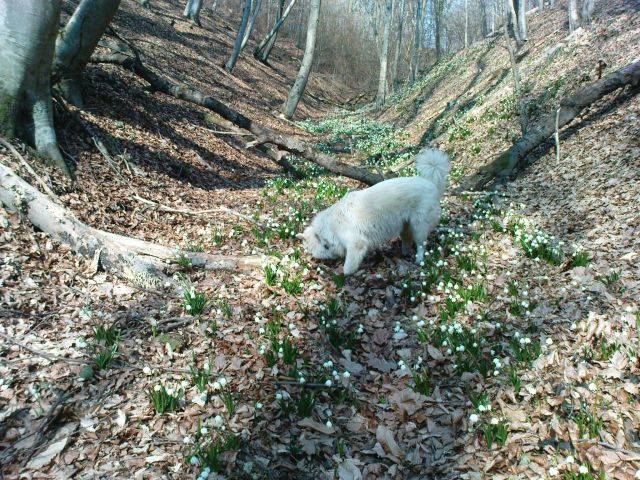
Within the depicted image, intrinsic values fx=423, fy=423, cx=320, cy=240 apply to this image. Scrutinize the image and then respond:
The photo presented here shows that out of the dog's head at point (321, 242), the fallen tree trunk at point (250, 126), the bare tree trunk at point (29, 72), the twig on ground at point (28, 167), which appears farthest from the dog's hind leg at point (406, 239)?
the bare tree trunk at point (29, 72)

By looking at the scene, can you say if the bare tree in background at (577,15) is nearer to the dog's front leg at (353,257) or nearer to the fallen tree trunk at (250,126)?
the fallen tree trunk at (250,126)

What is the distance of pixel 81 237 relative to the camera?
547cm

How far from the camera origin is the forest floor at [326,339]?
3.36 meters

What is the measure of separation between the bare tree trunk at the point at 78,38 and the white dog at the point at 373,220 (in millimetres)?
6072

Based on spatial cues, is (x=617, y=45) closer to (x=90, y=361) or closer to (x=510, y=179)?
(x=510, y=179)

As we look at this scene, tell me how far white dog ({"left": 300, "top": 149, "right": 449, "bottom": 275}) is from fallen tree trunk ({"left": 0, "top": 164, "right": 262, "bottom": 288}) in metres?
2.14

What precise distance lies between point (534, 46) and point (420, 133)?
20.9 ft

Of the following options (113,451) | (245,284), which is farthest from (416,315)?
(113,451)

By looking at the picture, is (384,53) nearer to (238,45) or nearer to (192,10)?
(238,45)

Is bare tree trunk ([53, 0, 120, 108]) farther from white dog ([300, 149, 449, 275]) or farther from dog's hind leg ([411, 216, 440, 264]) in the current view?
dog's hind leg ([411, 216, 440, 264])

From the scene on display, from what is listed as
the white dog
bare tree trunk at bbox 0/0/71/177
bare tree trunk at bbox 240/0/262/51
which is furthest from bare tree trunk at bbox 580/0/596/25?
bare tree trunk at bbox 240/0/262/51

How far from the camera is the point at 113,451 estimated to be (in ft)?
11.0

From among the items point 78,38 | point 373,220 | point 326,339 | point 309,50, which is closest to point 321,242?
point 373,220

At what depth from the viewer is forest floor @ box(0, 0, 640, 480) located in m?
3.36
